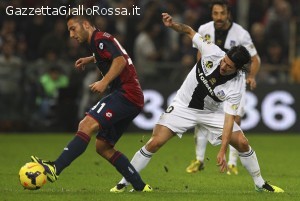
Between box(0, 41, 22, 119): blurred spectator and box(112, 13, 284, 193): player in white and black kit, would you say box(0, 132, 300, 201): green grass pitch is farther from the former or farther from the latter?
box(0, 41, 22, 119): blurred spectator

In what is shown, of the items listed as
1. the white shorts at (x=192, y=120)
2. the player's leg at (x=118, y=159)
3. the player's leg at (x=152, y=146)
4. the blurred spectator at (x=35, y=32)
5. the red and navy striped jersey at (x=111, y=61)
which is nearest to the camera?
the red and navy striped jersey at (x=111, y=61)

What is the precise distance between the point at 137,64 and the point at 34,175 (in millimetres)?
10536

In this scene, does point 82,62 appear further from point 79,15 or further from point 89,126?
point 89,126

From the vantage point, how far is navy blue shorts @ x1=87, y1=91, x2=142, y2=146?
9.12m

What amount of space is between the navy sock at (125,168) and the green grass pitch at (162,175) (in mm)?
161

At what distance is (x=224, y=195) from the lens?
9477mm

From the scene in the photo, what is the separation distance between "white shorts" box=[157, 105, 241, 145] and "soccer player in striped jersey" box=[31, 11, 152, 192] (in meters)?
0.61

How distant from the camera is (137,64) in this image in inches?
755

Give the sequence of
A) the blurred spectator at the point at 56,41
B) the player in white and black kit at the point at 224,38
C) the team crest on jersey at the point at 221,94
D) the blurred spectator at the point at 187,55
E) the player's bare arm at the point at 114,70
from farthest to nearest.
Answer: the blurred spectator at the point at 56,41 → the blurred spectator at the point at 187,55 → the player in white and black kit at the point at 224,38 → the team crest on jersey at the point at 221,94 → the player's bare arm at the point at 114,70

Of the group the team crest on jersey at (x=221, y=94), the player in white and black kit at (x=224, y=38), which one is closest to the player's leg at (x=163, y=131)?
the team crest on jersey at (x=221, y=94)

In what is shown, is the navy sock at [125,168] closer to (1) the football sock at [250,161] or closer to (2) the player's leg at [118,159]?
(2) the player's leg at [118,159]

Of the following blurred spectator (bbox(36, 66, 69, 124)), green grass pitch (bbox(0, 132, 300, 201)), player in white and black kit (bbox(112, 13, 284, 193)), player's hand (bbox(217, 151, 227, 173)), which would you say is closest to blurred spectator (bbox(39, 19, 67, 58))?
blurred spectator (bbox(36, 66, 69, 124))

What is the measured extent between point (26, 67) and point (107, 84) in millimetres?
10515

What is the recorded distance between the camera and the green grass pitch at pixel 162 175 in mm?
9352
